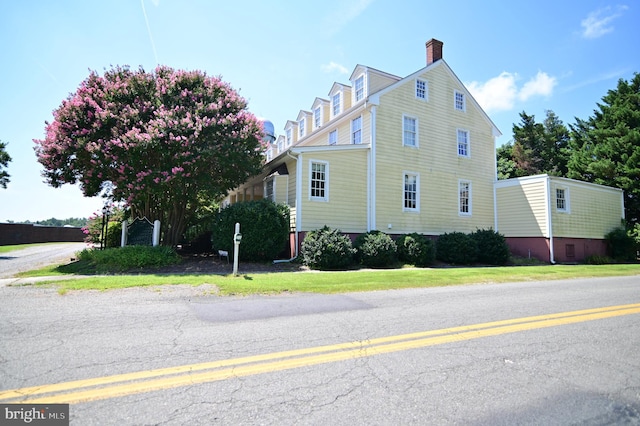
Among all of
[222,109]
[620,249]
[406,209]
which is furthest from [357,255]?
[620,249]

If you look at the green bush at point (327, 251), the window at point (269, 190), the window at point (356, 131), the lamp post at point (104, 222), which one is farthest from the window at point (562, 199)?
the lamp post at point (104, 222)

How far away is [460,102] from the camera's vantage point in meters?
21.6

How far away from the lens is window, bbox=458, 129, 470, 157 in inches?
834

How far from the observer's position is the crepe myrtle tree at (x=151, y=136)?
13.7 m

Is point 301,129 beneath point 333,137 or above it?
above

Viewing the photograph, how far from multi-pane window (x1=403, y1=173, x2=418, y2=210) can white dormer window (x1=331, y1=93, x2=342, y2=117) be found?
20.9 ft

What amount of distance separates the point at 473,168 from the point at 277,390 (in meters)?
20.9

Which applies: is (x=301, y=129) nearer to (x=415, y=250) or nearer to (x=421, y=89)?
(x=421, y=89)

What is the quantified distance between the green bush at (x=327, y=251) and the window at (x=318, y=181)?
2571mm

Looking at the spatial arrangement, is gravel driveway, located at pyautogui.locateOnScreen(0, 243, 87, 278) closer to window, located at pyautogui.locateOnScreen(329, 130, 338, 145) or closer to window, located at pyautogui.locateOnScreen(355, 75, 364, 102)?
window, located at pyautogui.locateOnScreen(329, 130, 338, 145)

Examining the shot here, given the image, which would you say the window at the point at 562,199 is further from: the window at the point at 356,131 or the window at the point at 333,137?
the window at the point at 333,137

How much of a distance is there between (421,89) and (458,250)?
9.48m

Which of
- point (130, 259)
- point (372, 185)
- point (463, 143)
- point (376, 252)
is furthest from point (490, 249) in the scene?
point (130, 259)

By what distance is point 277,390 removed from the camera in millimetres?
3184
